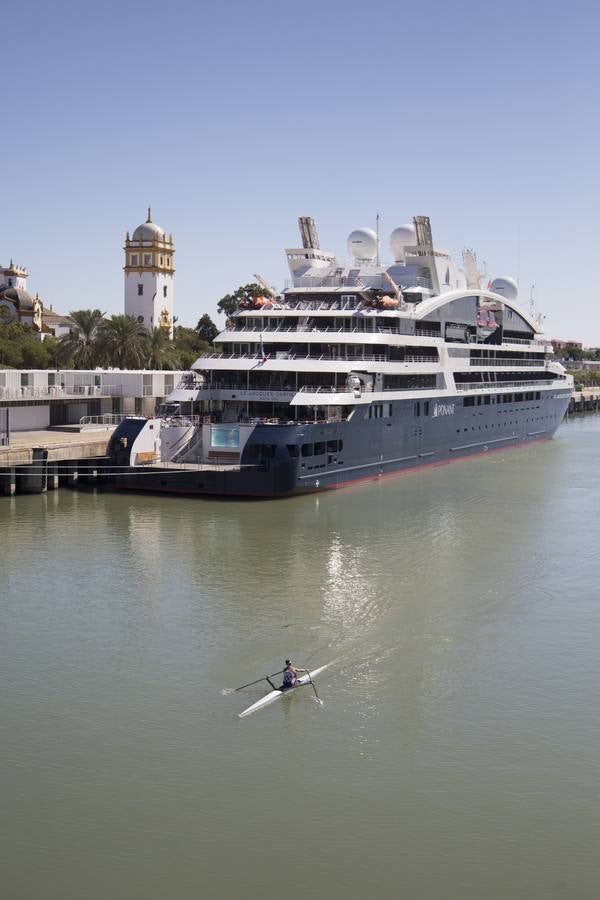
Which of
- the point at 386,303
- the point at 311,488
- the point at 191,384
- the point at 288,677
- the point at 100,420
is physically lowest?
the point at 288,677

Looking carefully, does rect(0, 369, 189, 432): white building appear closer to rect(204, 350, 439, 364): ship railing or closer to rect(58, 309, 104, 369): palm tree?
rect(204, 350, 439, 364): ship railing

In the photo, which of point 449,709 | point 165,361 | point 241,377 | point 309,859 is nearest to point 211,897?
point 309,859

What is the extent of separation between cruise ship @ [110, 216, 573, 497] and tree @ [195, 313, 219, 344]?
43473mm

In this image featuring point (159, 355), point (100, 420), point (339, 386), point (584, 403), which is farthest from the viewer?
point (584, 403)

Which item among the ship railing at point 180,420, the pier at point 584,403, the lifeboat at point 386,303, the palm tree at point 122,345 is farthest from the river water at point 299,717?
the pier at point 584,403

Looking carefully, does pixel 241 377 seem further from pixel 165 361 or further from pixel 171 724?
pixel 171 724

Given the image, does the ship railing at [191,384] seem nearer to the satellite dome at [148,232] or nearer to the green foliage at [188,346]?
the green foliage at [188,346]

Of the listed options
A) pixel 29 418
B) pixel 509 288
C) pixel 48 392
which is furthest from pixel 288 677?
pixel 509 288

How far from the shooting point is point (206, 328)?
105750mm

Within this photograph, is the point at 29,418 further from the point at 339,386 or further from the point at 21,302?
the point at 21,302

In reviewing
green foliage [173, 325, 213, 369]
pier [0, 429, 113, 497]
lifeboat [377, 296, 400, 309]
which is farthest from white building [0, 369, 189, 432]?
green foliage [173, 325, 213, 369]

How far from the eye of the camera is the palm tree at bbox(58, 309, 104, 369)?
67.8 metres

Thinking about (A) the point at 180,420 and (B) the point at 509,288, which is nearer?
(A) the point at 180,420

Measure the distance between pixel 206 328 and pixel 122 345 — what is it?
39208 millimetres
